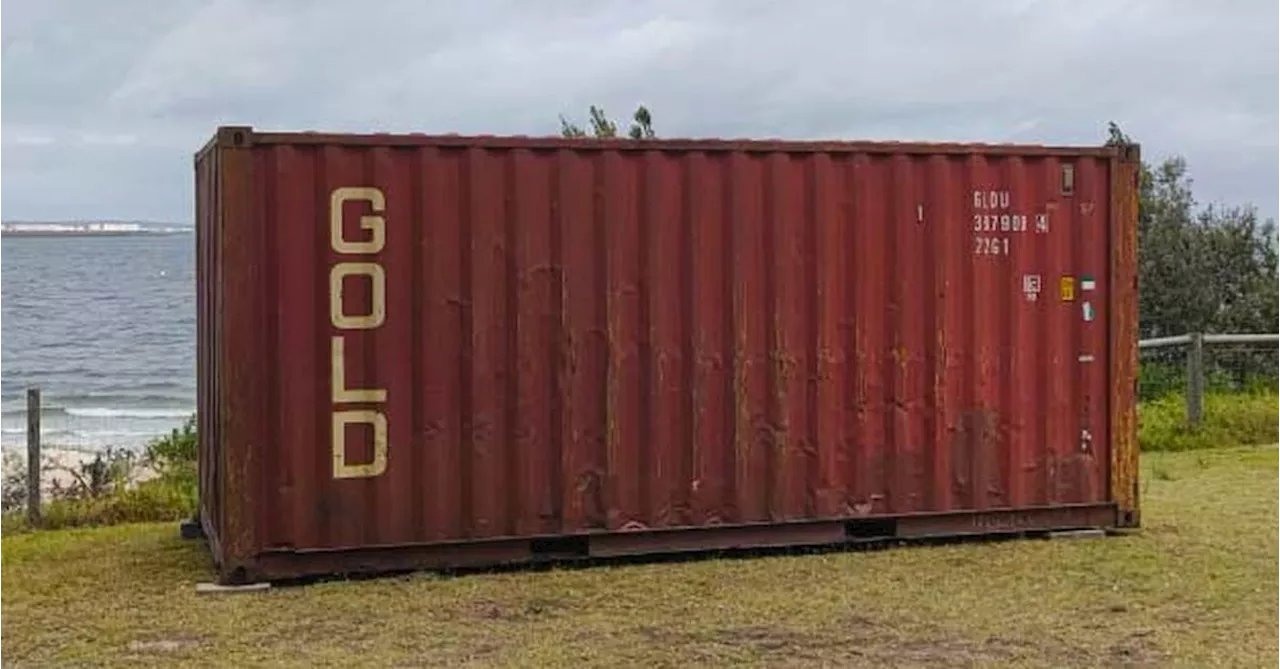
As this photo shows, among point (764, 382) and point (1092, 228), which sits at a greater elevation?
point (1092, 228)

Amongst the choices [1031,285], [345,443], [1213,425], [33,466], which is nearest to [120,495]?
[33,466]

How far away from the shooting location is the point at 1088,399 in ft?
33.6

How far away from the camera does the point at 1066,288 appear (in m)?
10.2

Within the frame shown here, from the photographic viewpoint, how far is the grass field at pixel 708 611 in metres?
7.24

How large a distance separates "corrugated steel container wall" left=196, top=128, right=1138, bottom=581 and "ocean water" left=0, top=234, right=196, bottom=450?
2.51m

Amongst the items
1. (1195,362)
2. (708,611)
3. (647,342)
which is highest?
(647,342)

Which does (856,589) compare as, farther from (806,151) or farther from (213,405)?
(213,405)

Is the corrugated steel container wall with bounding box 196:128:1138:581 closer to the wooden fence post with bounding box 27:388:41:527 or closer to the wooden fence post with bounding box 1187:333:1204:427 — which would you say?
the wooden fence post with bounding box 27:388:41:527

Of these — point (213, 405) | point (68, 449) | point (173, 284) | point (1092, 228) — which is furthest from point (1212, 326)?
point (173, 284)

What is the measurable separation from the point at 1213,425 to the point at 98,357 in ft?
94.5

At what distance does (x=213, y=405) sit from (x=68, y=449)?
10.4 metres

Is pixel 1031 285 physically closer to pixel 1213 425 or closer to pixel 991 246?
pixel 991 246

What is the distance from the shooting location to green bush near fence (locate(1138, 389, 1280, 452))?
1551cm

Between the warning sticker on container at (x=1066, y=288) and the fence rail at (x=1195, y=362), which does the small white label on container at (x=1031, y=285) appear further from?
the fence rail at (x=1195, y=362)
